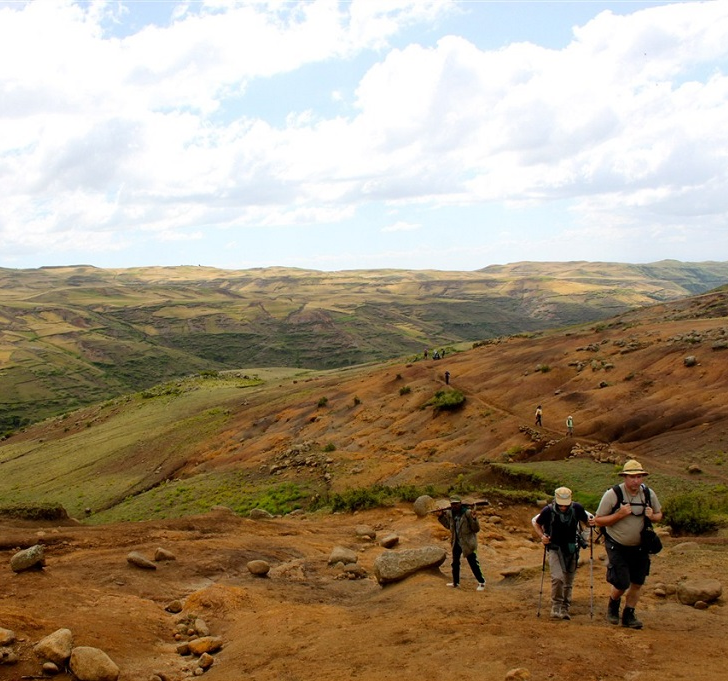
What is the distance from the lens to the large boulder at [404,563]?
13695 mm

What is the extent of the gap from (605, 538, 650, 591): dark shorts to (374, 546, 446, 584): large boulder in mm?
4672

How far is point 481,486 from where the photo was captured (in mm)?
23859

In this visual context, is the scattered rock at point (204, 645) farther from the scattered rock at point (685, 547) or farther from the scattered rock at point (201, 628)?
the scattered rock at point (685, 547)

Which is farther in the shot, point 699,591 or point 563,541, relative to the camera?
point 699,591

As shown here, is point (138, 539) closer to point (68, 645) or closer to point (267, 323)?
point (68, 645)

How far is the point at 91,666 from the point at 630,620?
7.66 m

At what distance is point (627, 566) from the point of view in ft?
32.3

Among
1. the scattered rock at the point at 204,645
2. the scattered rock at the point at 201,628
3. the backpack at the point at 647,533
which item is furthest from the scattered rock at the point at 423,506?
the backpack at the point at 647,533

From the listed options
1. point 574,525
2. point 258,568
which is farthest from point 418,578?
point 574,525

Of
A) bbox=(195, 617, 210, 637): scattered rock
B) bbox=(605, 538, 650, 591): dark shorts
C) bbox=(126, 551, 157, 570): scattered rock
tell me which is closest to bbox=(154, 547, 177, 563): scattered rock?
bbox=(126, 551, 157, 570): scattered rock

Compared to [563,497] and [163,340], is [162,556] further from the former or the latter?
[163,340]

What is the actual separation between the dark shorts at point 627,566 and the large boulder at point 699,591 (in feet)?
6.33

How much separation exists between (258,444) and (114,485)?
9375 millimetres

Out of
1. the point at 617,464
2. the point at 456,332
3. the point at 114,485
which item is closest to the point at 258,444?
the point at 114,485
